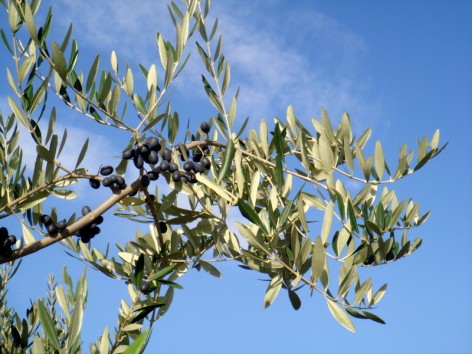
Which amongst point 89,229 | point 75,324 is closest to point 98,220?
point 89,229

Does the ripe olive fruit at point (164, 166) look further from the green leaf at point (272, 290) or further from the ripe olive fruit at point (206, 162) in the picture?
the green leaf at point (272, 290)

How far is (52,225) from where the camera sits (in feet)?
8.48

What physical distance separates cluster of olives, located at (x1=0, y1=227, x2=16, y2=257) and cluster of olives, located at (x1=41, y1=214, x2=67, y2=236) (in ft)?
0.50

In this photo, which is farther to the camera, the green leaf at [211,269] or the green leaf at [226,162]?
the green leaf at [211,269]

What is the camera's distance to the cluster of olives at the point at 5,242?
2506 millimetres

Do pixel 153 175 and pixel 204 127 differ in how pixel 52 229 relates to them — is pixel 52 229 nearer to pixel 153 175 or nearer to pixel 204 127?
pixel 153 175

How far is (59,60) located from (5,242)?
0.78 meters

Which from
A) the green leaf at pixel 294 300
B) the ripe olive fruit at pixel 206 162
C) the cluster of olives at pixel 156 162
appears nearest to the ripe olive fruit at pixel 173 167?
the cluster of olives at pixel 156 162

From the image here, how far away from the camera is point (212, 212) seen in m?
2.77

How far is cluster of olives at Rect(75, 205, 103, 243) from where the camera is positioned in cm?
262

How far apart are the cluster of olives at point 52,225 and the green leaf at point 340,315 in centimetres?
115

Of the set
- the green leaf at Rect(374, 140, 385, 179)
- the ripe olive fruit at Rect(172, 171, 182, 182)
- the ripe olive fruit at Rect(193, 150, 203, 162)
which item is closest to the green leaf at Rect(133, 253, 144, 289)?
the ripe olive fruit at Rect(172, 171, 182, 182)

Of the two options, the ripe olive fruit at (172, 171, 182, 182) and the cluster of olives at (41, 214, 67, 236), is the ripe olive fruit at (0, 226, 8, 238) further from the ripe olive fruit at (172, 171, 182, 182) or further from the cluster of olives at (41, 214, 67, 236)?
the ripe olive fruit at (172, 171, 182, 182)

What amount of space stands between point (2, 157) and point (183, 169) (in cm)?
76
